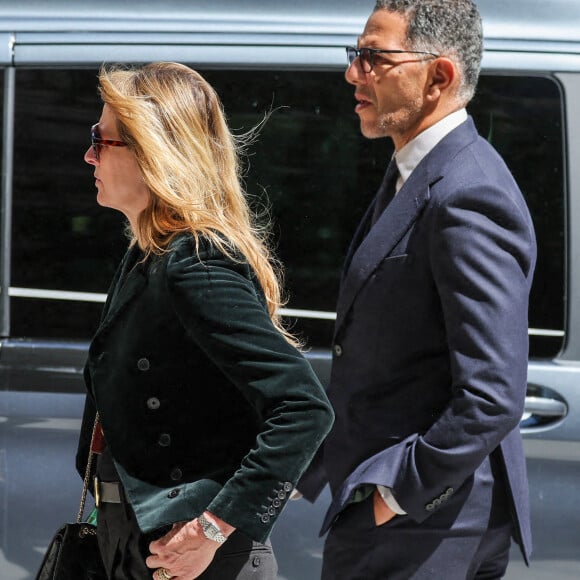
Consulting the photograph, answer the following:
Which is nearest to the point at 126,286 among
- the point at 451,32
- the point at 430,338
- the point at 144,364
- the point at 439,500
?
the point at 144,364

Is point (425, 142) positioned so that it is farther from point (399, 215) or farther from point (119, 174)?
point (119, 174)

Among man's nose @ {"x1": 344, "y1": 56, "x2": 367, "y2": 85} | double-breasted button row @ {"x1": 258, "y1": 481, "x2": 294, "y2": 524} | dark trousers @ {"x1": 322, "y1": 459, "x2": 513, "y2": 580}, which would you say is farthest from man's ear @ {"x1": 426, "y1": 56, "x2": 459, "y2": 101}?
double-breasted button row @ {"x1": 258, "y1": 481, "x2": 294, "y2": 524}

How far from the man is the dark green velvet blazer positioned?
268mm

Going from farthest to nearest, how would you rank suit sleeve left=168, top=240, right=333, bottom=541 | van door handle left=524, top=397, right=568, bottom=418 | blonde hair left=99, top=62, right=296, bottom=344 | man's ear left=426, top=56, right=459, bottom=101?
van door handle left=524, top=397, right=568, bottom=418
man's ear left=426, top=56, right=459, bottom=101
blonde hair left=99, top=62, right=296, bottom=344
suit sleeve left=168, top=240, right=333, bottom=541

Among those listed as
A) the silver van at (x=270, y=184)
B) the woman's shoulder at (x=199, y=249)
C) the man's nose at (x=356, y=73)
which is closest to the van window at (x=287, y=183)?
the silver van at (x=270, y=184)

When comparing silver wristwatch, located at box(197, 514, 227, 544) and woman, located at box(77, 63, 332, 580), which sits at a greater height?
woman, located at box(77, 63, 332, 580)

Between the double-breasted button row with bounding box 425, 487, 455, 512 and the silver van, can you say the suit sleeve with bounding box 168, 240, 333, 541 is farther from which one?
the silver van

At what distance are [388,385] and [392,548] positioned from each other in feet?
0.91

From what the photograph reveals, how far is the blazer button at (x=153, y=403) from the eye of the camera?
1562mm

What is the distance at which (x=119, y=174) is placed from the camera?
1681mm

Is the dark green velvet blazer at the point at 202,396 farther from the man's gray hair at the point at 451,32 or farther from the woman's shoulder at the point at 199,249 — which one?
the man's gray hair at the point at 451,32

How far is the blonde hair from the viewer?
5.29 feet

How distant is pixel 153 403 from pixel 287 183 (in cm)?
107

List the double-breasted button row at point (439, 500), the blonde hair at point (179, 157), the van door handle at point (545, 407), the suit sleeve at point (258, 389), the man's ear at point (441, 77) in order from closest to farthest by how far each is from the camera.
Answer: the suit sleeve at point (258, 389), the blonde hair at point (179, 157), the double-breasted button row at point (439, 500), the man's ear at point (441, 77), the van door handle at point (545, 407)
